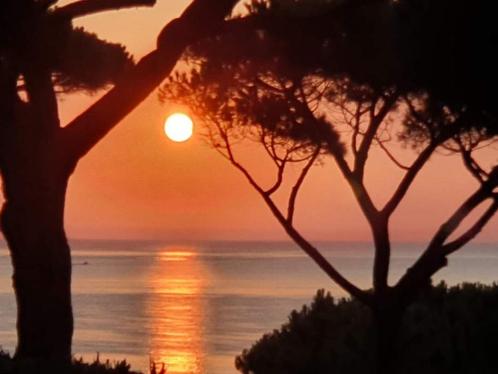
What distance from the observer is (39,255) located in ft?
43.7

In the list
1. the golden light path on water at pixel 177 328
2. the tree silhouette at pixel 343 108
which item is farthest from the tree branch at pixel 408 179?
the golden light path on water at pixel 177 328

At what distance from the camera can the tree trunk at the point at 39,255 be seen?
13.3 meters

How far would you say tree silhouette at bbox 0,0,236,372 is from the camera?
1332 centimetres

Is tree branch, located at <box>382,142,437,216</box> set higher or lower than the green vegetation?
higher

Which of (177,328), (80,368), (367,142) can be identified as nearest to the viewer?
(80,368)

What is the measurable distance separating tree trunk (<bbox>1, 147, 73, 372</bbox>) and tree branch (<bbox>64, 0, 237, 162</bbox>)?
1.12 ft

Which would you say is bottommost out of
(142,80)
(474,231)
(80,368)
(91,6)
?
(80,368)

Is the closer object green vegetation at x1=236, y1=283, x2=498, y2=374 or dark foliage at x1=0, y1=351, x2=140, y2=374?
dark foliage at x1=0, y1=351, x2=140, y2=374

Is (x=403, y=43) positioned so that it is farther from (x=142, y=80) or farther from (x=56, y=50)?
(x=56, y=50)

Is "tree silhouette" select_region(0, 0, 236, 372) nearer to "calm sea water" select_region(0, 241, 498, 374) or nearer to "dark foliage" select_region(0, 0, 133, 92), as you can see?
"dark foliage" select_region(0, 0, 133, 92)

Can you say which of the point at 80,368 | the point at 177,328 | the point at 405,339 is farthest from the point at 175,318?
the point at 80,368

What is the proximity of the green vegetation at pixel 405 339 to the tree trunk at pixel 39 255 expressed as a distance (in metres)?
5.33

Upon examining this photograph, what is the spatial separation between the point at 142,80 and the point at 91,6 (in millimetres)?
846

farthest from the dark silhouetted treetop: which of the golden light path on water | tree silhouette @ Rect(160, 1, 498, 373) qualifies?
the golden light path on water
